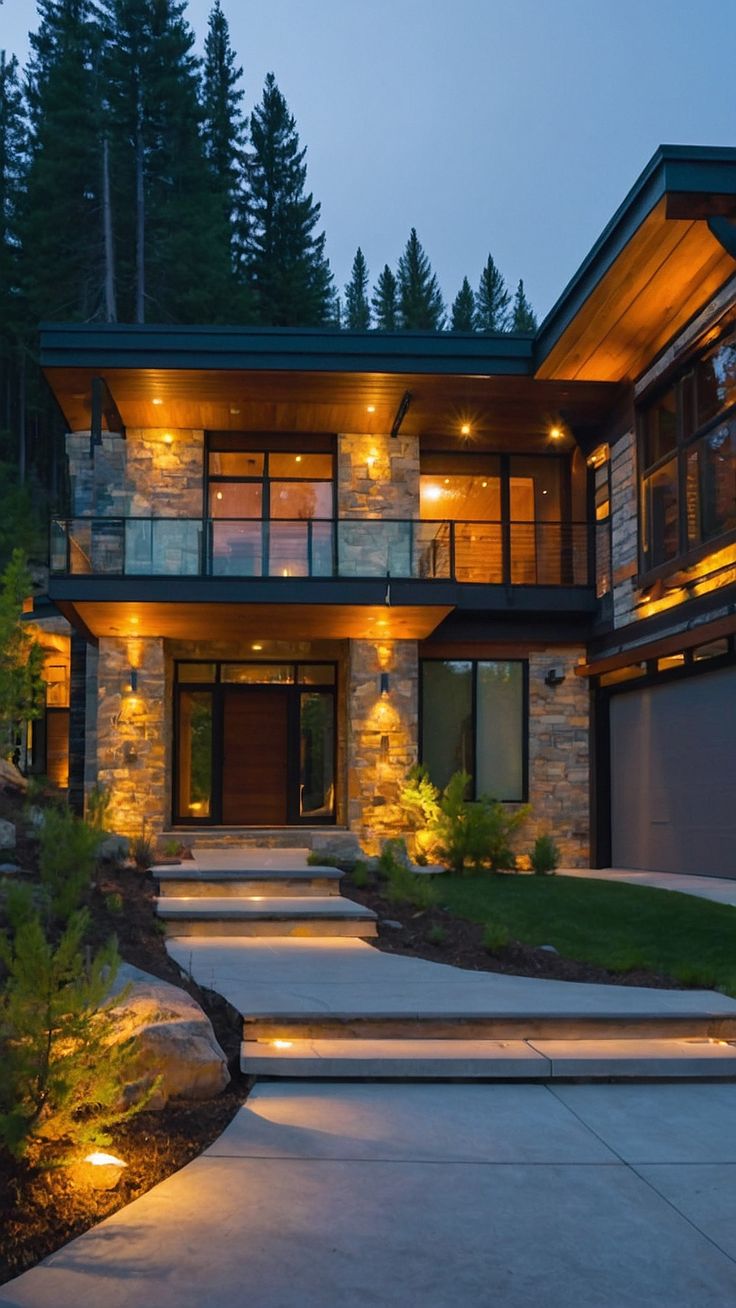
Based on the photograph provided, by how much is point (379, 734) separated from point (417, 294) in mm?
32208

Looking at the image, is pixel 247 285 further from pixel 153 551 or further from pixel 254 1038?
pixel 254 1038

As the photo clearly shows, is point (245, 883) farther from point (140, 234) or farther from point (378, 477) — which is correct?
point (140, 234)

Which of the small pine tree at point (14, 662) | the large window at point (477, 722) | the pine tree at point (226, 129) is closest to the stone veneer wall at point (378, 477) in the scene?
the large window at point (477, 722)

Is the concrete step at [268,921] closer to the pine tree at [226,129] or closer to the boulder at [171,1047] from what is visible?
the boulder at [171,1047]

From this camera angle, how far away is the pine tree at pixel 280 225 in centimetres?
3706

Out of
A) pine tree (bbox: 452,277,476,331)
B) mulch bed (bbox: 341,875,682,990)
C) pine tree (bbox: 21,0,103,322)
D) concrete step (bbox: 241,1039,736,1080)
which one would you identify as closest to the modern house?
mulch bed (bbox: 341,875,682,990)

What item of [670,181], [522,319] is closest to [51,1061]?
[670,181]

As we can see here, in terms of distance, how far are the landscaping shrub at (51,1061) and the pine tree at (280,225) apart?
115 ft

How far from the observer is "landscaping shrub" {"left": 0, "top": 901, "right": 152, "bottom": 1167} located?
3.81 meters

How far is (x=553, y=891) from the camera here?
12328mm

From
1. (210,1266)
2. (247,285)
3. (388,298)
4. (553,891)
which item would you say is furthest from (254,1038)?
(388,298)

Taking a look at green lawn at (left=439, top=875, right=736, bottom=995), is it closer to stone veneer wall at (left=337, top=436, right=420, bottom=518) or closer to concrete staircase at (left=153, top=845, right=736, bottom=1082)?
concrete staircase at (left=153, top=845, right=736, bottom=1082)

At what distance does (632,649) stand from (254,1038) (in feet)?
33.8

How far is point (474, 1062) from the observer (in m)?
5.53
